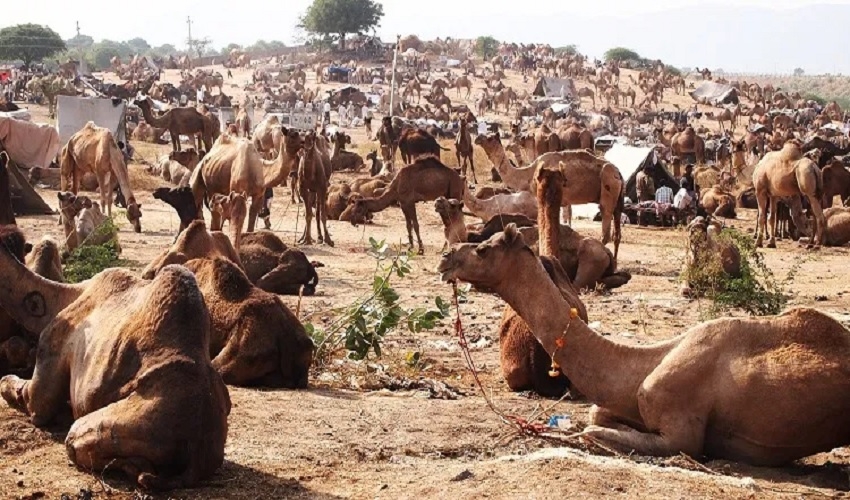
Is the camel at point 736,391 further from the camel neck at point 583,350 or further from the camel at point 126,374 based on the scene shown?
the camel at point 126,374

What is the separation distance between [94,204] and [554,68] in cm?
8232

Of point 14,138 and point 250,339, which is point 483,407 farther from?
point 14,138

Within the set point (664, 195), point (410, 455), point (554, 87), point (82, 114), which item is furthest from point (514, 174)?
point (554, 87)

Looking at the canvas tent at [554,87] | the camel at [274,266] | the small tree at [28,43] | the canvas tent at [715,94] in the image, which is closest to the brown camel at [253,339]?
the camel at [274,266]

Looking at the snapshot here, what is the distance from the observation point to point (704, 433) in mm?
7578

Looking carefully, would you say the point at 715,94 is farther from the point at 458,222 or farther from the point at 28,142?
the point at 458,222

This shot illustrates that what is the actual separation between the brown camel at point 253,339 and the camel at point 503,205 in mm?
11890

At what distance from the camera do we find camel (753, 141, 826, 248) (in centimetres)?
2403

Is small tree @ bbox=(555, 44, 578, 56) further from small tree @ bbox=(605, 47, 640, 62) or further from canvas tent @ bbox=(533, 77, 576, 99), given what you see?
canvas tent @ bbox=(533, 77, 576, 99)

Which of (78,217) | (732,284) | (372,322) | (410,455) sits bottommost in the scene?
(410,455)

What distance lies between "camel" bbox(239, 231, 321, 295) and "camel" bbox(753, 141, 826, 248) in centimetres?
1185

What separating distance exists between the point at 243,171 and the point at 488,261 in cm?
1278

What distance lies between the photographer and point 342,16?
363ft

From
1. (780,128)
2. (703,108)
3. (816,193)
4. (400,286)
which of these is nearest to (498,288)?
(400,286)
